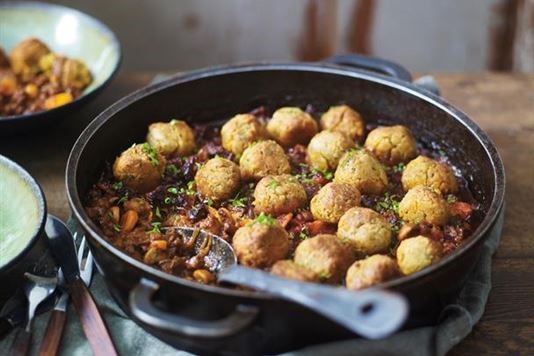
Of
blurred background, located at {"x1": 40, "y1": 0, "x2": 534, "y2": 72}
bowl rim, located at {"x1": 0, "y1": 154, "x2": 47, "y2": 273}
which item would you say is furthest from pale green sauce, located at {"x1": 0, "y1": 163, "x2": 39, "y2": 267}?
blurred background, located at {"x1": 40, "y1": 0, "x2": 534, "y2": 72}

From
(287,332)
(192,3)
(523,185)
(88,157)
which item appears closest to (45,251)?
(88,157)

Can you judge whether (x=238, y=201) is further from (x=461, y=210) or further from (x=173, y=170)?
(x=461, y=210)

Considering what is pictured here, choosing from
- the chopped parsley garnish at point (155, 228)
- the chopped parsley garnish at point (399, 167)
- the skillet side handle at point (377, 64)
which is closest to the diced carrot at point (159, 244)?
the chopped parsley garnish at point (155, 228)

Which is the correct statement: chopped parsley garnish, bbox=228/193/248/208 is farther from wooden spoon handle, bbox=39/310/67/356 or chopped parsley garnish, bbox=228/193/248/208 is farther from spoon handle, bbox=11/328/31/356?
spoon handle, bbox=11/328/31/356

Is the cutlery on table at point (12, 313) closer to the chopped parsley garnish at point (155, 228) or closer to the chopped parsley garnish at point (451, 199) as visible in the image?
the chopped parsley garnish at point (155, 228)

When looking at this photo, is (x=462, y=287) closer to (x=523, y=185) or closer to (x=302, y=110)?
(x=523, y=185)

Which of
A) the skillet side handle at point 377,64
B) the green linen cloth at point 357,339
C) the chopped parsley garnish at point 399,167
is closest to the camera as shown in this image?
A: the green linen cloth at point 357,339

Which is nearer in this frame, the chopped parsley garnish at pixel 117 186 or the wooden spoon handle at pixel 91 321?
the wooden spoon handle at pixel 91 321
